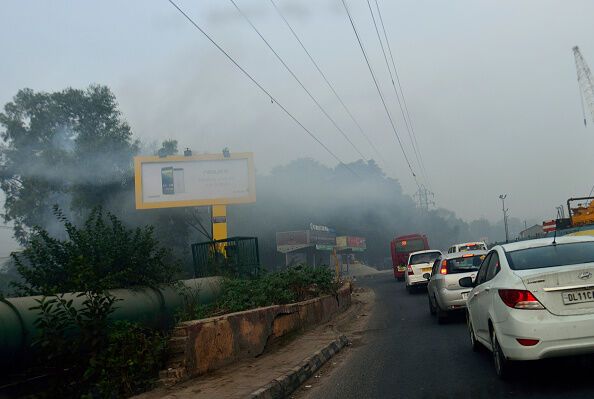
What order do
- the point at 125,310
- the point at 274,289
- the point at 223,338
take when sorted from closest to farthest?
the point at 125,310 < the point at 223,338 < the point at 274,289

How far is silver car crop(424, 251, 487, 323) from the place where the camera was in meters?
12.6

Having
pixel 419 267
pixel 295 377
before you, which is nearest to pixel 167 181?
pixel 419 267

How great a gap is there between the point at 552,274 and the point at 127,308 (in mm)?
5408

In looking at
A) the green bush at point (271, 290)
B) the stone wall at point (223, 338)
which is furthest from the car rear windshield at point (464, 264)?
the stone wall at point (223, 338)

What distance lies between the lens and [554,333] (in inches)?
234

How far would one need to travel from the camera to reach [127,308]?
814cm

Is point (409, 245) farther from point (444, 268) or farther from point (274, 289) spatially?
point (274, 289)

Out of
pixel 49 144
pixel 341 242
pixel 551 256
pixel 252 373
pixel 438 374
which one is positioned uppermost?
pixel 49 144

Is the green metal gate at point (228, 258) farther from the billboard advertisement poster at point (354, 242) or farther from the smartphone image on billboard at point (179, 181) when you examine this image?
the billboard advertisement poster at point (354, 242)

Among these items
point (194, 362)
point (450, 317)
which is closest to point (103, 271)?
point (194, 362)

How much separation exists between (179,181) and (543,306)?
32.5 metres

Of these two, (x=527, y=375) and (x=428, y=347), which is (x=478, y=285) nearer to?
(x=527, y=375)

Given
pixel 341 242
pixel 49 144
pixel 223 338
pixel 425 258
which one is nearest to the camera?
pixel 223 338

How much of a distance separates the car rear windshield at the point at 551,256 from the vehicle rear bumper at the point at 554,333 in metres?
0.84
